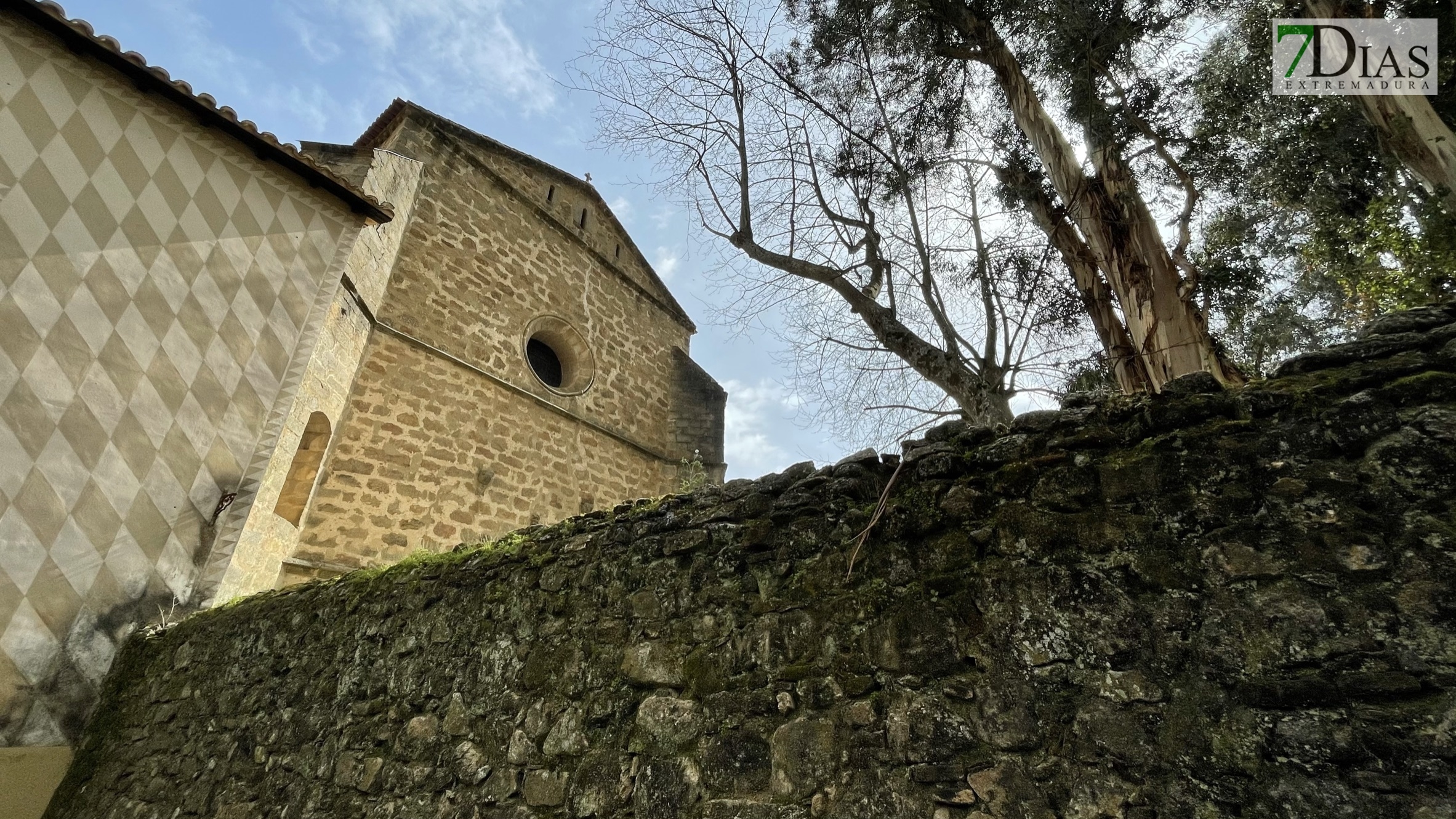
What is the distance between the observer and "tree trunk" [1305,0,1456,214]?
15.4 ft

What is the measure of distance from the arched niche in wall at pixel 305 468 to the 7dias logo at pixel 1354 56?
31.6 ft

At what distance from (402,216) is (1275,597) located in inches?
386

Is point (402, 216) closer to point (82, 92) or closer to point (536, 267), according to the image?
point (536, 267)

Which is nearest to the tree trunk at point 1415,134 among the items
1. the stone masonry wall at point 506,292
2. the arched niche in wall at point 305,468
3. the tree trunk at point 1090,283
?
the tree trunk at point 1090,283

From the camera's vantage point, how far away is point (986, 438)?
2248mm

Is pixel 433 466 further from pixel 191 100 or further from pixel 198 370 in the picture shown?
pixel 191 100

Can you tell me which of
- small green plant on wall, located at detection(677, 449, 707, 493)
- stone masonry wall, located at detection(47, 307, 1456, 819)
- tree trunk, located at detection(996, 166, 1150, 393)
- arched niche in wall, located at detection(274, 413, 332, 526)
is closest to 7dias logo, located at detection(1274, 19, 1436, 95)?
tree trunk, located at detection(996, 166, 1150, 393)

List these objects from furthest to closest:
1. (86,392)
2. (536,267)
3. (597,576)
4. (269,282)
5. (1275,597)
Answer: (536,267), (269,282), (86,392), (597,576), (1275,597)

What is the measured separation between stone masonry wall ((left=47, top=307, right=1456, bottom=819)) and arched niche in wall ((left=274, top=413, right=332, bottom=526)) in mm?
4350

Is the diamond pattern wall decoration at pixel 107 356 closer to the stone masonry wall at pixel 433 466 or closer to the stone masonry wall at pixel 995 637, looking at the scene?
the stone masonry wall at pixel 433 466

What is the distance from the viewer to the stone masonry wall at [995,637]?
1.45 m

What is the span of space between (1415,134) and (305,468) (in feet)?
34.2

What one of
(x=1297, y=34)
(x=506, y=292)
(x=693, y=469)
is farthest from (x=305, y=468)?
(x=1297, y=34)

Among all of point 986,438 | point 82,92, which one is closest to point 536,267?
point 82,92
